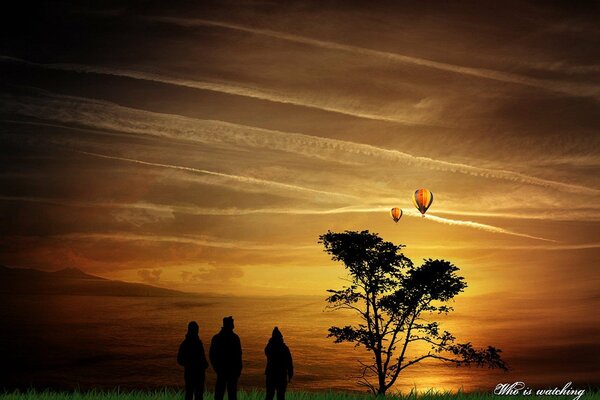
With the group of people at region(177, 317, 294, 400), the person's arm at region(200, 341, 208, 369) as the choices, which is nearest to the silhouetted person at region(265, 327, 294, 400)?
the group of people at region(177, 317, 294, 400)

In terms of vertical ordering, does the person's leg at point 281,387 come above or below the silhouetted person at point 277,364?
below

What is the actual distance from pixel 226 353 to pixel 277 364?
6.85 ft

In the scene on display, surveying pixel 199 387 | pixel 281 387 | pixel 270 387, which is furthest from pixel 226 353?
pixel 281 387

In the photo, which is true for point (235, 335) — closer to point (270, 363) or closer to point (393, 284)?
point (270, 363)

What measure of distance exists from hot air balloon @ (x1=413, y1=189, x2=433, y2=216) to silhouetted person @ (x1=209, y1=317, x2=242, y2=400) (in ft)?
151

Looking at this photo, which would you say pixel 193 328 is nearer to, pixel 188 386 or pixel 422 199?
pixel 188 386

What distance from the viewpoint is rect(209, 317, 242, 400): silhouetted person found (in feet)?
77.5

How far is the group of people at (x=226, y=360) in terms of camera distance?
23656 mm

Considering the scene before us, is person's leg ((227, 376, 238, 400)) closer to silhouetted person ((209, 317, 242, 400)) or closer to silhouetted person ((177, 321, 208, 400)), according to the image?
silhouetted person ((209, 317, 242, 400))

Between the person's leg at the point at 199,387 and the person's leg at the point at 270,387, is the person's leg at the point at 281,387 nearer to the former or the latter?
the person's leg at the point at 270,387

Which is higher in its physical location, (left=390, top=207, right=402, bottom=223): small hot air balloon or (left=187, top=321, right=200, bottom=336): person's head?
(left=390, top=207, right=402, bottom=223): small hot air balloon

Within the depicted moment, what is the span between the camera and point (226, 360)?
23.8 meters

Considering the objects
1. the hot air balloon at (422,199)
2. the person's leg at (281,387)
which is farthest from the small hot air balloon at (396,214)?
the person's leg at (281,387)

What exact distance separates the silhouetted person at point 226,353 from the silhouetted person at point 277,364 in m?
1.20
